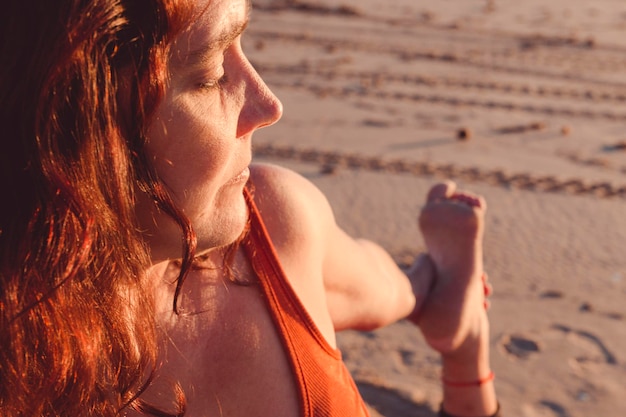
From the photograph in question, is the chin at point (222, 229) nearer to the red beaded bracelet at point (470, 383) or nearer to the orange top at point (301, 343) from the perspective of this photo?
A: the orange top at point (301, 343)

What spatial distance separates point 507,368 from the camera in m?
2.57

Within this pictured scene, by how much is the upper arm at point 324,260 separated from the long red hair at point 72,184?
0.44 metres

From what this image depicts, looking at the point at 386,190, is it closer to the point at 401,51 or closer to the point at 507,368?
the point at 507,368

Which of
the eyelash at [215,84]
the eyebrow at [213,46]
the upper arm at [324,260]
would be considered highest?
the eyebrow at [213,46]

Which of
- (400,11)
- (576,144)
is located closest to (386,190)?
(576,144)

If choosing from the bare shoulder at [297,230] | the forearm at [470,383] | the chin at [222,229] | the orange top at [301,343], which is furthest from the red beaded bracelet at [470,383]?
the chin at [222,229]

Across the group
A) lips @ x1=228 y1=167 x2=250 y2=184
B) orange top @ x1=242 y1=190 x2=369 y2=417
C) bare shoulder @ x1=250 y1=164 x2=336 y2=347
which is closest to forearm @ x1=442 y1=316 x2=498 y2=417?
bare shoulder @ x1=250 y1=164 x2=336 y2=347

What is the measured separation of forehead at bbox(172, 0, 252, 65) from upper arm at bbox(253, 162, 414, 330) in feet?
1.79

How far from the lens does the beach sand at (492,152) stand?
2617 mm

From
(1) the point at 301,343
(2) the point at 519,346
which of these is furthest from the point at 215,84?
(2) the point at 519,346

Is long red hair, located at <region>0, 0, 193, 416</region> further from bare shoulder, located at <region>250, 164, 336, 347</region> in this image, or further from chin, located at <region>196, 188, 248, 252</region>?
bare shoulder, located at <region>250, 164, 336, 347</region>

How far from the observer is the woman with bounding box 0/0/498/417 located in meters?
0.97

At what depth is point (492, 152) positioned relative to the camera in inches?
167

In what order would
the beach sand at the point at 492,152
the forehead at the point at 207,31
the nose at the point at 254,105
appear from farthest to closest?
the beach sand at the point at 492,152 → the nose at the point at 254,105 → the forehead at the point at 207,31
